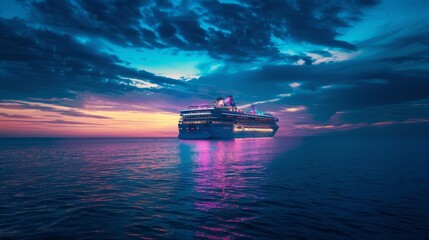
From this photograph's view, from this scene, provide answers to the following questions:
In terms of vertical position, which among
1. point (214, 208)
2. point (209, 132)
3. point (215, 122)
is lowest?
point (214, 208)

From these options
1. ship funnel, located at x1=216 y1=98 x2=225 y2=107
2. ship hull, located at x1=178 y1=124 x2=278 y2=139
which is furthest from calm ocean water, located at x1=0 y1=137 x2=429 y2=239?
ship funnel, located at x1=216 y1=98 x2=225 y2=107

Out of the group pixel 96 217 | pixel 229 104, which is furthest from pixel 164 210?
pixel 229 104

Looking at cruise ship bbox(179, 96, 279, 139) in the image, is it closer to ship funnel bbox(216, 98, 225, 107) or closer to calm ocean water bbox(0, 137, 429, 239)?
ship funnel bbox(216, 98, 225, 107)

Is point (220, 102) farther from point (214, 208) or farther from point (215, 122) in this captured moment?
point (214, 208)

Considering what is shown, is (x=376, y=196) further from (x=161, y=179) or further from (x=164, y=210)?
(x=161, y=179)

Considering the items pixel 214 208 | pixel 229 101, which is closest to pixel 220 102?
pixel 229 101

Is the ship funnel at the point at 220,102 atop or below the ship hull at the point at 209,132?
atop

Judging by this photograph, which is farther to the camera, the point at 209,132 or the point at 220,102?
the point at 220,102

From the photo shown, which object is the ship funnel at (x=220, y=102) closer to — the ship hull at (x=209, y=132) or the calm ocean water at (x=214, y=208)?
the ship hull at (x=209, y=132)

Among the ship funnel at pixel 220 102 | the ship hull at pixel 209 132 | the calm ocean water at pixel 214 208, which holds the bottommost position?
the calm ocean water at pixel 214 208

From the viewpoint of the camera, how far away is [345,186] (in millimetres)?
21234

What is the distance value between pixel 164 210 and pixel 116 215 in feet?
8.39

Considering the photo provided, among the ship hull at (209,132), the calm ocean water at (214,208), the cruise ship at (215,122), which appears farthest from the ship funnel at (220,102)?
the calm ocean water at (214,208)

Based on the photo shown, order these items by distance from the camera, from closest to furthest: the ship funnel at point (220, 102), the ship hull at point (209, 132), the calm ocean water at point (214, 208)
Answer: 1. the calm ocean water at point (214, 208)
2. the ship hull at point (209, 132)
3. the ship funnel at point (220, 102)
